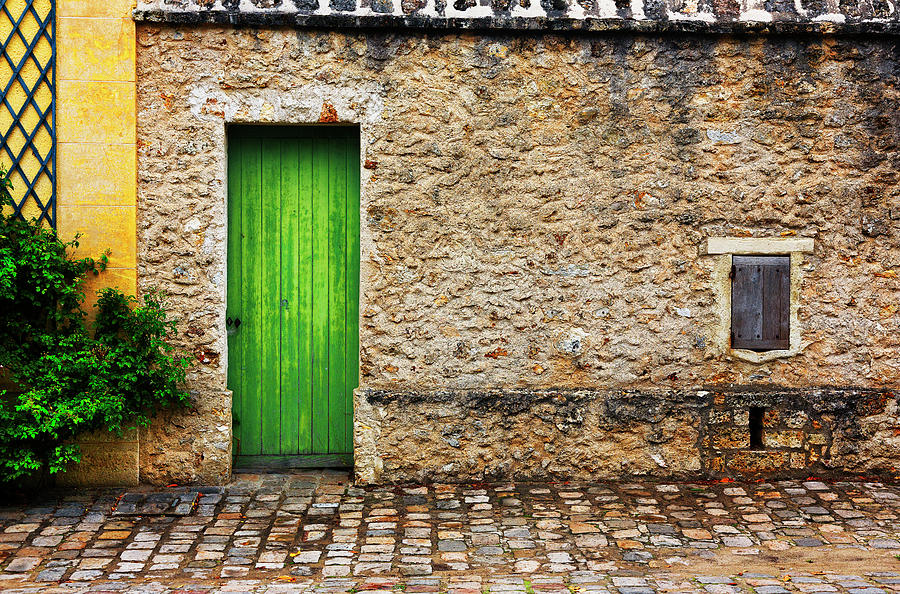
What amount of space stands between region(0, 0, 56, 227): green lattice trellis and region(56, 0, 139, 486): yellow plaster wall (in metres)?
0.06

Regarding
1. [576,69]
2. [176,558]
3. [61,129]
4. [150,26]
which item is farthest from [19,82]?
[576,69]

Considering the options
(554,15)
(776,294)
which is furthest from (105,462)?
(776,294)

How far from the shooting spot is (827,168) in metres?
5.07

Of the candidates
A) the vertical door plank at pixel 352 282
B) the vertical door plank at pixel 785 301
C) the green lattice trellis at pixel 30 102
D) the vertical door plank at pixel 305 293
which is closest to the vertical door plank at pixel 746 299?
the vertical door plank at pixel 785 301

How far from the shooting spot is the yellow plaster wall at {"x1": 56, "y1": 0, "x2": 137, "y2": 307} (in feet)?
15.6

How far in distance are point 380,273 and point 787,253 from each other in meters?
2.58

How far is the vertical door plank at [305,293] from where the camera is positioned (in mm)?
5152

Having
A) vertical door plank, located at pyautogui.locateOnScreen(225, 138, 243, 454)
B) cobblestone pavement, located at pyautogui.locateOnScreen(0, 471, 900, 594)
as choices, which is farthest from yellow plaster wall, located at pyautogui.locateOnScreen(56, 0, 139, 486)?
cobblestone pavement, located at pyautogui.locateOnScreen(0, 471, 900, 594)

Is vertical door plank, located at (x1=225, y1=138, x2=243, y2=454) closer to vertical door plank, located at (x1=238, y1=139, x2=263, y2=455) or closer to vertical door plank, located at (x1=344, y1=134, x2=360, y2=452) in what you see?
vertical door plank, located at (x1=238, y1=139, x2=263, y2=455)

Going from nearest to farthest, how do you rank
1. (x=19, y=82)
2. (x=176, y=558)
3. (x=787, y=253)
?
(x=176, y=558) < (x=19, y=82) < (x=787, y=253)

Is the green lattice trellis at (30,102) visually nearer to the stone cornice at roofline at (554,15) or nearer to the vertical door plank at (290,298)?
the stone cornice at roofline at (554,15)

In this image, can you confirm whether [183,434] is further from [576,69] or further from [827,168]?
[827,168]

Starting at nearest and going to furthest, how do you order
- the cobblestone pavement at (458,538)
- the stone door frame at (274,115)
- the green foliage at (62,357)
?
the cobblestone pavement at (458,538), the green foliage at (62,357), the stone door frame at (274,115)

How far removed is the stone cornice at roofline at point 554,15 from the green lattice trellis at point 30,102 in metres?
0.63
